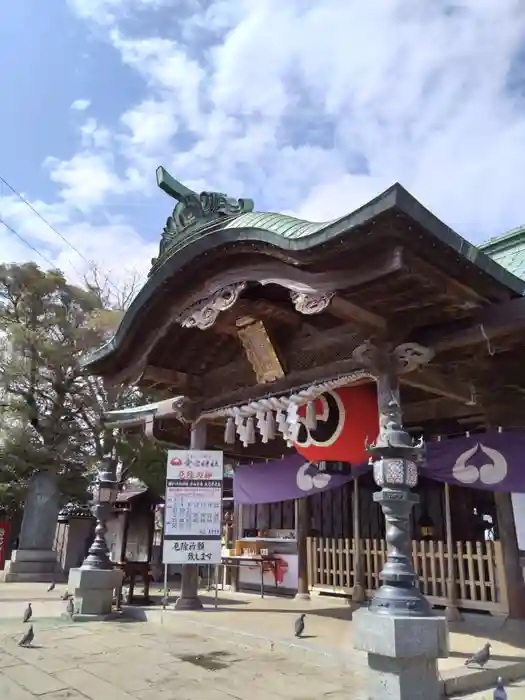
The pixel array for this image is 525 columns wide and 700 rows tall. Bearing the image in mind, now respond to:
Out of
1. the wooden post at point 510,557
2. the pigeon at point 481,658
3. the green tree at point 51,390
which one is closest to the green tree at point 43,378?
the green tree at point 51,390

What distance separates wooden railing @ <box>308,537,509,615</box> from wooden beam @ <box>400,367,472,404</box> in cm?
225

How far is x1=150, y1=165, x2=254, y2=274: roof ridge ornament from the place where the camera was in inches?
282

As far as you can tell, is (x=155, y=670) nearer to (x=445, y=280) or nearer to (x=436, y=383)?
(x=436, y=383)

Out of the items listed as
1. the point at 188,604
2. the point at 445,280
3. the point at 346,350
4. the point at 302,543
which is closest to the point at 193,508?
the point at 188,604

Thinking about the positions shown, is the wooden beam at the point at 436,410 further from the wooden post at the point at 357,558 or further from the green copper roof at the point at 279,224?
the green copper roof at the point at 279,224

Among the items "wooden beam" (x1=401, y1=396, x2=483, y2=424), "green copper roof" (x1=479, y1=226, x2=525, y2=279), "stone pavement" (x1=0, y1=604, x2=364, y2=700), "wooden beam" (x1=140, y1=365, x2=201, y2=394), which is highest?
"green copper roof" (x1=479, y1=226, x2=525, y2=279)

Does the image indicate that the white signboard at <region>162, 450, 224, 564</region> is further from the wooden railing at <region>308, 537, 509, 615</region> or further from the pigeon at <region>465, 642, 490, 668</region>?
the pigeon at <region>465, 642, 490, 668</region>

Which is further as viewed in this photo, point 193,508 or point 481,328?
point 193,508

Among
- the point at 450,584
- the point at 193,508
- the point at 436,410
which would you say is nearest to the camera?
the point at 193,508

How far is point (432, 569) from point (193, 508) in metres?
3.75

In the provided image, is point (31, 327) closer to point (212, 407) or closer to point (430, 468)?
point (212, 407)

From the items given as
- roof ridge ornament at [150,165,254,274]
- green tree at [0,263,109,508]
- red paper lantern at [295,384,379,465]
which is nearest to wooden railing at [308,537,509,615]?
red paper lantern at [295,384,379,465]

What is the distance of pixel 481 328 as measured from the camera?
5.36 meters

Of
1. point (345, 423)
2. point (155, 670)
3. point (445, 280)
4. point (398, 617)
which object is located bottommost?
point (155, 670)
